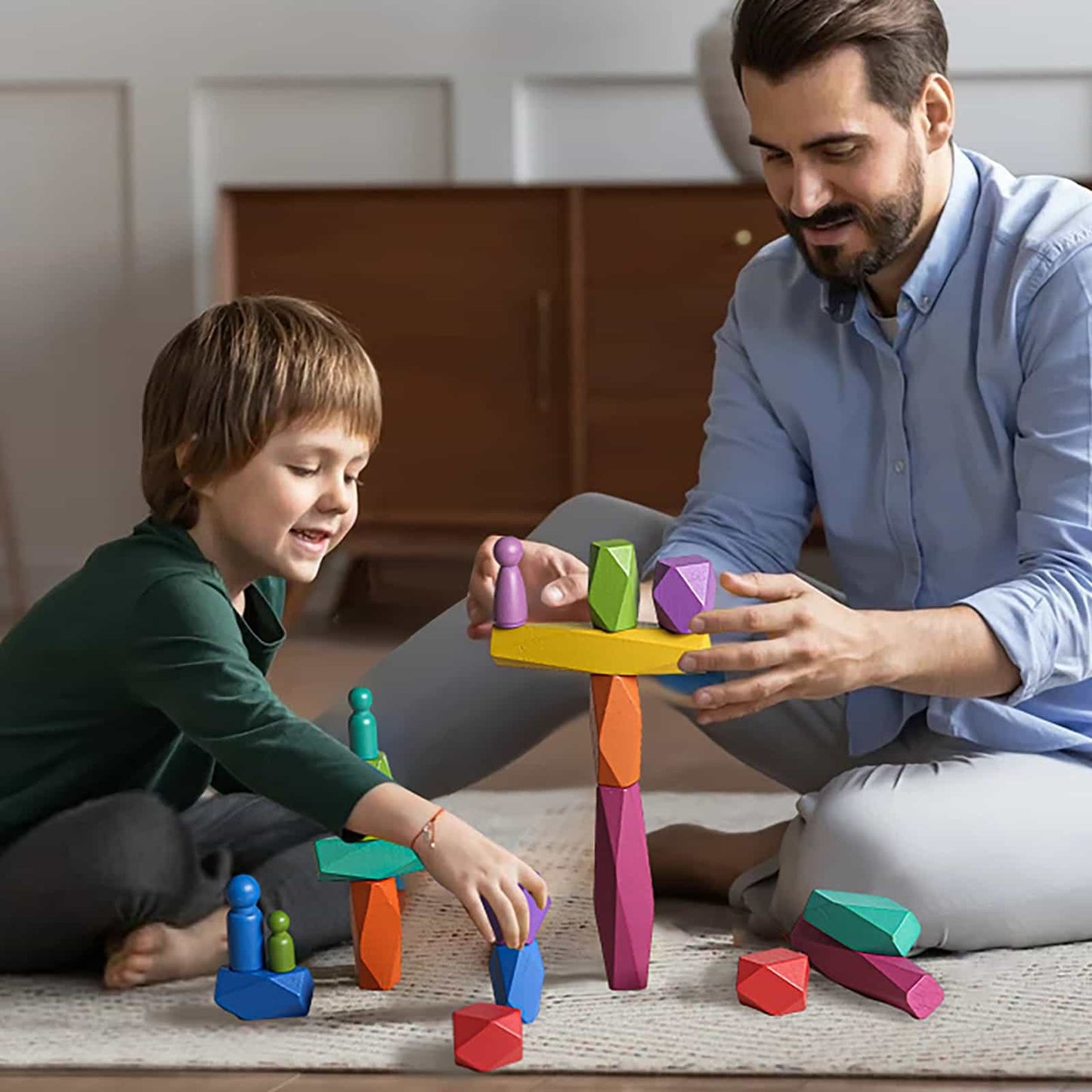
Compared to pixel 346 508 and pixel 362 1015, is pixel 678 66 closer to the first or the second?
pixel 346 508

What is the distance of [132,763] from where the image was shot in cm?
137

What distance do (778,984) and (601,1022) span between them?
0.41ft

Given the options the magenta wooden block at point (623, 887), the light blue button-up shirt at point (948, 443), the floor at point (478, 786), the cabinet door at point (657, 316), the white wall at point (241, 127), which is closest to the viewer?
the floor at point (478, 786)

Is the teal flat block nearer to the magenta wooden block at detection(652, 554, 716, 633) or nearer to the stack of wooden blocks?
the stack of wooden blocks

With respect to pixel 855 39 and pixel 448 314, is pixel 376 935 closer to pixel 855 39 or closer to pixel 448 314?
pixel 855 39

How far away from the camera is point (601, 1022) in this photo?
3.92 feet

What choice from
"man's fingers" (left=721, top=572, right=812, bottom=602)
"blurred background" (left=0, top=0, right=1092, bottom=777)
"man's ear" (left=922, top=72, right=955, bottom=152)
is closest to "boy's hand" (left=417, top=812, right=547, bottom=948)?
"man's fingers" (left=721, top=572, right=812, bottom=602)

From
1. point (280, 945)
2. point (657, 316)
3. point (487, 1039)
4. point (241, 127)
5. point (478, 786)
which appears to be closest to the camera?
point (487, 1039)

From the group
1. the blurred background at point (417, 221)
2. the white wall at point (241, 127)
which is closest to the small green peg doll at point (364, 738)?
the blurred background at point (417, 221)

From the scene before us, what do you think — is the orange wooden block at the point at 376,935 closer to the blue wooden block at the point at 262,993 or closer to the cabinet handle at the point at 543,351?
the blue wooden block at the point at 262,993

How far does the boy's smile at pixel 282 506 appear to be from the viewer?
133 cm

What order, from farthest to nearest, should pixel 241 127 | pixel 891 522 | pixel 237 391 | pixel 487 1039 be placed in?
pixel 241 127
pixel 891 522
pixel 237 391
pixel 487 1039

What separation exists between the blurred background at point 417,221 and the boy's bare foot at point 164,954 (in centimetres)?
159

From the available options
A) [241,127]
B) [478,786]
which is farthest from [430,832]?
[241,127]
